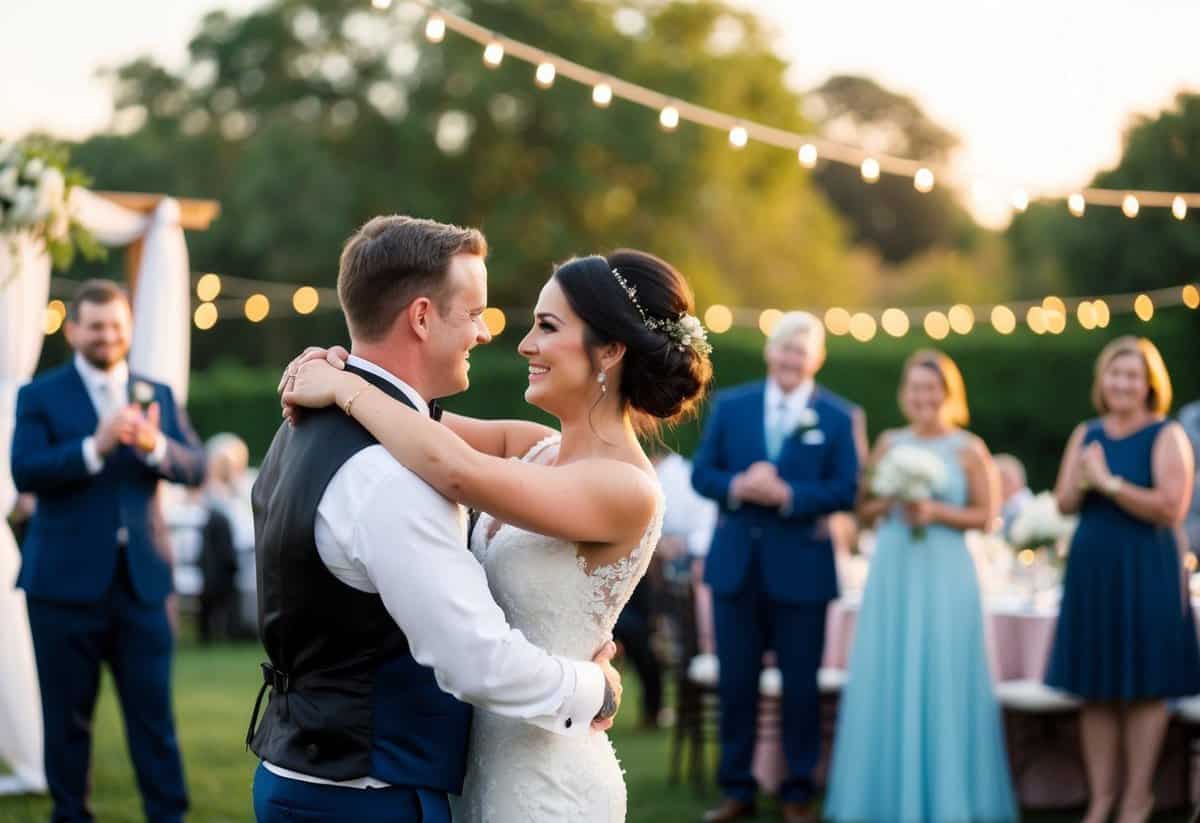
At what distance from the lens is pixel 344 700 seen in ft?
7.97

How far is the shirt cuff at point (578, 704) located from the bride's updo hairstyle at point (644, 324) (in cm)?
56

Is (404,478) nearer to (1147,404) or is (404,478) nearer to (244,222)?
(1147,404)

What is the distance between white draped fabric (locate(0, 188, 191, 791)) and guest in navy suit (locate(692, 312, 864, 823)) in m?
2.34

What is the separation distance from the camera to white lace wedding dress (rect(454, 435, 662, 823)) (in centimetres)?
273

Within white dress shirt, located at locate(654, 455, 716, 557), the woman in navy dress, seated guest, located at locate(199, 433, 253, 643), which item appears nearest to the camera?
the woman in navy dress

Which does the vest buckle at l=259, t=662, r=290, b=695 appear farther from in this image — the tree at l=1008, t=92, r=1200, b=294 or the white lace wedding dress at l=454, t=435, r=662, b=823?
the tree at l=1008, t=92, r=1200, b=294

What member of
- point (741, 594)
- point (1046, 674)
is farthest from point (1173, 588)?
point (741, 594)

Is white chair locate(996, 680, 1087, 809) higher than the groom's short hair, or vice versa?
the groom's short hair

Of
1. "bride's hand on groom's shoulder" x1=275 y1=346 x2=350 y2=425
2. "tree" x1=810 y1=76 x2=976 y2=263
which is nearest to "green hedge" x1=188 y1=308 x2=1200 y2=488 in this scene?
"bride's hand on groom's shoulder" x1=275 y1=346 x2=350 y2=425

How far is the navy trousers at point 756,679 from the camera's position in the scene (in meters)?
6.42

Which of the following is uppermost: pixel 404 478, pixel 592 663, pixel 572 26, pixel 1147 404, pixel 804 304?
pixel 572 26

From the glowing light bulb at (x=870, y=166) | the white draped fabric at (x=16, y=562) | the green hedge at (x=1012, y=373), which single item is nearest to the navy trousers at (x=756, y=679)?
the glowing light bulb at (x=870, y=166)

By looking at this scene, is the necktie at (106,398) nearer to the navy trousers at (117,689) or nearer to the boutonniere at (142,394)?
the boutonniere at (142,394)

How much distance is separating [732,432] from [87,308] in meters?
2.69
